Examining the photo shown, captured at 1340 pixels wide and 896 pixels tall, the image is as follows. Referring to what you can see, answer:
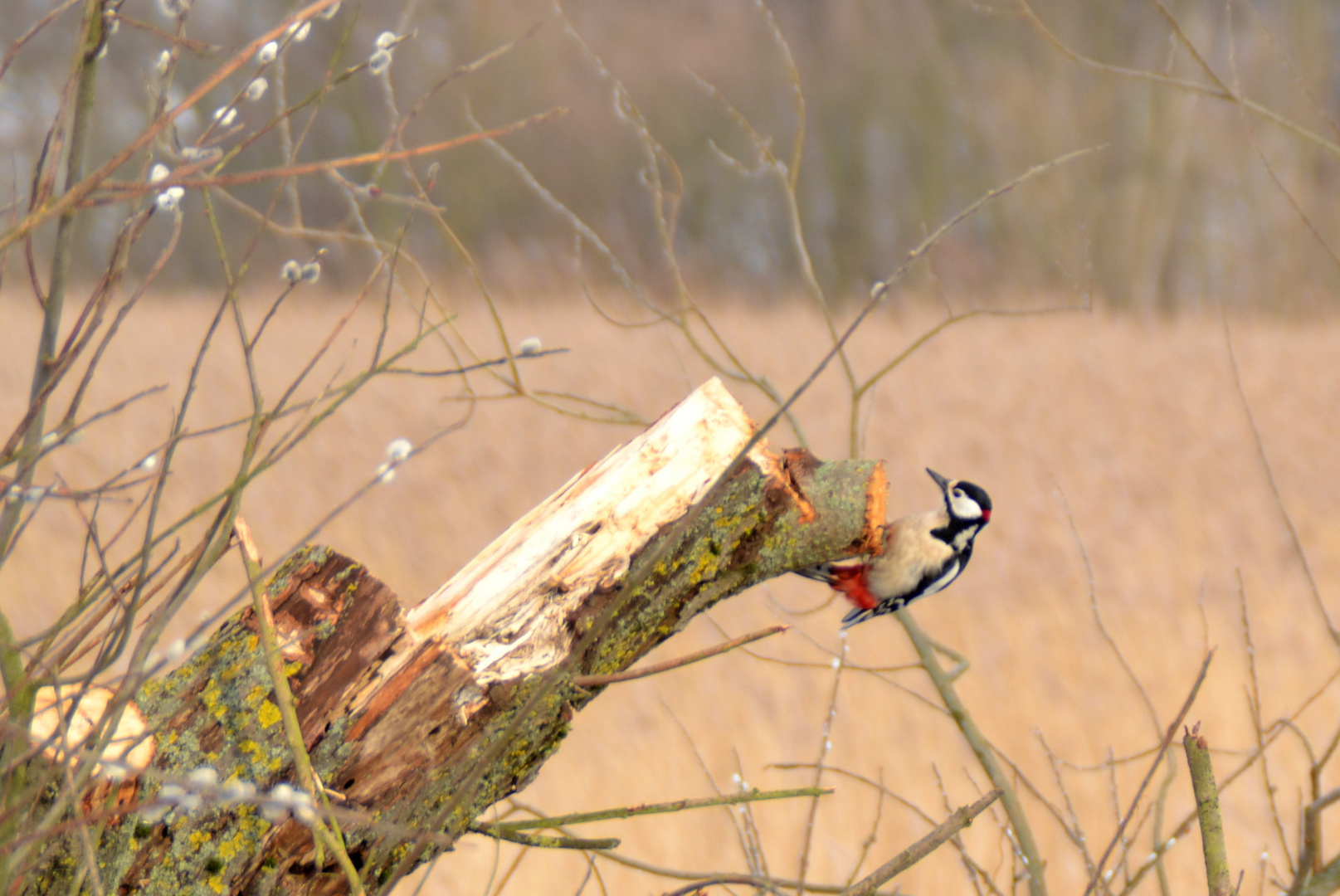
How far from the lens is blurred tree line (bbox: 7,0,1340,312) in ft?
15.8

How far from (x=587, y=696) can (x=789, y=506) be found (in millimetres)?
197

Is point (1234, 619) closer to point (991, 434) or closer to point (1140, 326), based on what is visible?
point (991, 434)

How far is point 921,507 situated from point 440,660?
10.0 feet

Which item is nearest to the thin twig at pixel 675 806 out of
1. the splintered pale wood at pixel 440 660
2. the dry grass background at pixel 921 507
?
the splintered pale wood at pixel 440 660

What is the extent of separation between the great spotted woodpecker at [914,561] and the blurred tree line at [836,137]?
12.9 feet

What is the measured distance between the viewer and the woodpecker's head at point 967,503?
0.94 metres

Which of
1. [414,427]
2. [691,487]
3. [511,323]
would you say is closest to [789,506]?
[691,487]

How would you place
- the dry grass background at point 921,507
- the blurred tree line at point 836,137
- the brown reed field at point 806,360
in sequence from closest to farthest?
1. the brown reed field at point 806,360
2. the dry grass background at point 921,507
3. the blurred tree line at point 836,137

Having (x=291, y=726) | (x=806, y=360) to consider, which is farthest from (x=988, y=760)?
(x=806, y=360)

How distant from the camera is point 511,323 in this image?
15.5 ft

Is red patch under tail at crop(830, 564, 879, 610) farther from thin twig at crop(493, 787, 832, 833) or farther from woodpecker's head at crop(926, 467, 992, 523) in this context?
thin twig at crop(493, 787, 832, 833)

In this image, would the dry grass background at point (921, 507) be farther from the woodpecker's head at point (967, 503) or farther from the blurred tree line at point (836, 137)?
the woodpecker's head at point (967, 503)

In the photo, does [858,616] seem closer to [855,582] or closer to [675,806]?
[855,582]

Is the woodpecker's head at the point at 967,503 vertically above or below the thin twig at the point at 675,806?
above
